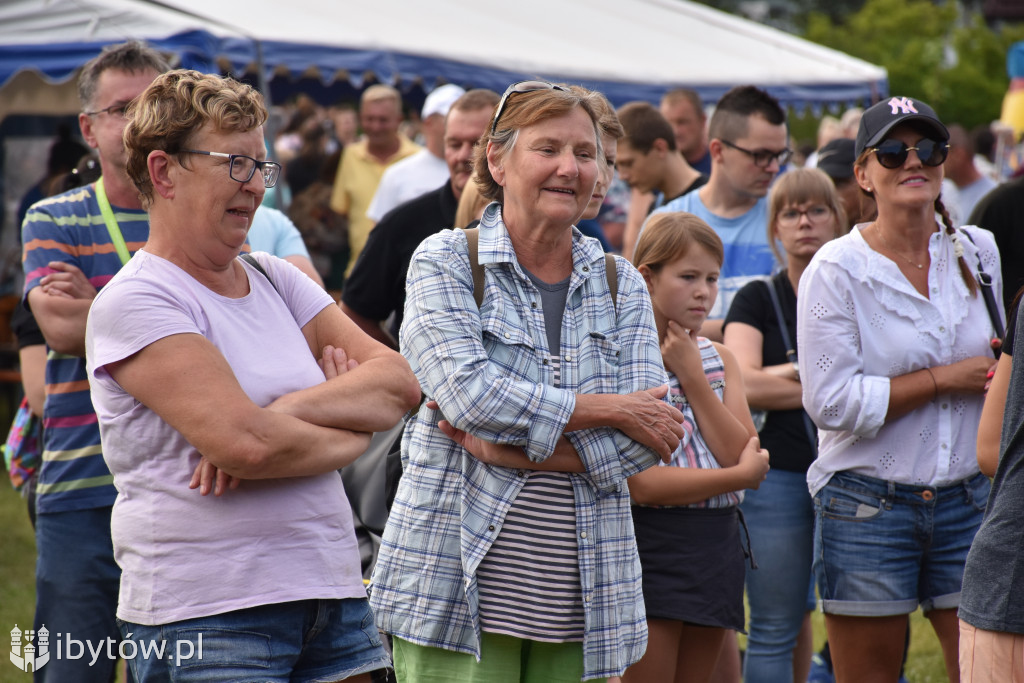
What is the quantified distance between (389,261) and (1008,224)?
8.57 ft

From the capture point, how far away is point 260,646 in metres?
2.31

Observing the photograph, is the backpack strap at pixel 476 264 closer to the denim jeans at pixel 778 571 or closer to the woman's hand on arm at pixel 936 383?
the woman's hand on arm at pixel 936 383

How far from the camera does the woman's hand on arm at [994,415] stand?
Answer: 2.63 meters

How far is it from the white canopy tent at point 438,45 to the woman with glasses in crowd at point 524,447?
157 centimetres

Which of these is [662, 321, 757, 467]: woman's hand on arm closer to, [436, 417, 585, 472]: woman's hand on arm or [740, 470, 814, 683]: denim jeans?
[740, 470, 814, 683]: denim jeans

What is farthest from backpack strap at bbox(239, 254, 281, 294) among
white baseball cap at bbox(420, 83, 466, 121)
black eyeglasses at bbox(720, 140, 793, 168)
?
white baseball cap at bbox(420, 83, 466, 121)

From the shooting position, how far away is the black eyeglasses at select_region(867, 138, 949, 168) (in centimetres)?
349

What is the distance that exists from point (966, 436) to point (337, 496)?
6.94ft

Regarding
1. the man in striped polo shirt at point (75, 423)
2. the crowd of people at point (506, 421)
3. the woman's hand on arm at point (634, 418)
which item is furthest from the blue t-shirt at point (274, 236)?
Answer: the woman's hand on arm at point (634, 418)

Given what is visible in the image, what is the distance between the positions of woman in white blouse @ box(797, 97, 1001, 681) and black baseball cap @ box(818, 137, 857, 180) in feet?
5.67

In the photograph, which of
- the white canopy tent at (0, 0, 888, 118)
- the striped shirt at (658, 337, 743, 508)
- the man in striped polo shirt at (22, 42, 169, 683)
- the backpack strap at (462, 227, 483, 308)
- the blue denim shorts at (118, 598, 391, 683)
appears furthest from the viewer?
the white canopy tent at (0, 0, 888, 118)

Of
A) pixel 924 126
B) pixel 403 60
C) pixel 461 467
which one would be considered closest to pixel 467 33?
pixel 403 60

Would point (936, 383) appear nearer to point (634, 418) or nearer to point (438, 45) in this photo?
point (634, 418)

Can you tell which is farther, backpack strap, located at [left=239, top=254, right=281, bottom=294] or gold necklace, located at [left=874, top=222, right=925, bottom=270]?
gold necklace, located at [left=874, top=222, right=925, bottom=270]
